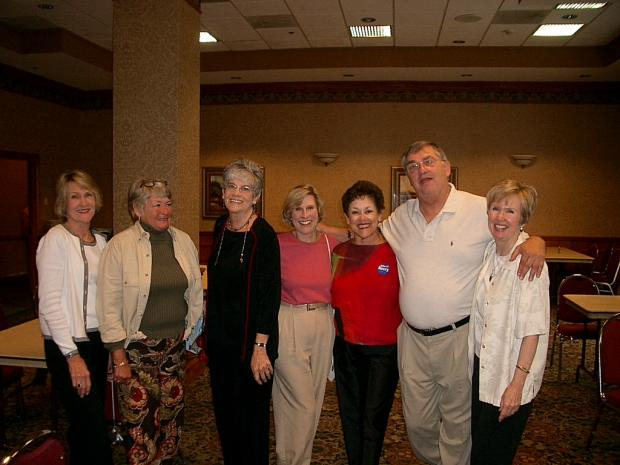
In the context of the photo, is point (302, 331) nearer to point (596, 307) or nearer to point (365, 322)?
point (365, 322)

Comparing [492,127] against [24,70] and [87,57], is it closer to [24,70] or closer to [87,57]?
[87,57]

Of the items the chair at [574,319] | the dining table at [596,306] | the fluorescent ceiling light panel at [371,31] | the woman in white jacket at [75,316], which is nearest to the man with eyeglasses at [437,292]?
the woman in white jacket at [75,316]

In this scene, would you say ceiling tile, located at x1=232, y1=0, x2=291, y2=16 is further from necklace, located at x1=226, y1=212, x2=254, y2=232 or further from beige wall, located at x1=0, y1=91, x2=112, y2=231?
beige wall, located at x1=0, y1=91, x2=112, y2=231

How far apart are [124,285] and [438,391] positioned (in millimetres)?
1658

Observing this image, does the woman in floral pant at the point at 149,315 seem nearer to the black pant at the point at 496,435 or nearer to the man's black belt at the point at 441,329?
the man's black belt at the point at 441,329

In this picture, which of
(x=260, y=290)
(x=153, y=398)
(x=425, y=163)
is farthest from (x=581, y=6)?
(x=153, y=398)

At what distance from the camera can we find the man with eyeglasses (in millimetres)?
2561

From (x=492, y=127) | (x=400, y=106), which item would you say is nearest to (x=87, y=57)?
(x=400, y=106)

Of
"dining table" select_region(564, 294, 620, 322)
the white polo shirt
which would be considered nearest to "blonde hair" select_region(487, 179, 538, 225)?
the white polo shirt

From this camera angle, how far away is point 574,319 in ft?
16.5

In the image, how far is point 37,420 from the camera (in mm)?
3785

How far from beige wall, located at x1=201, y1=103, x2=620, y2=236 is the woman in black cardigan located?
7.53 m

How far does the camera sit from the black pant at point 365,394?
106 inches

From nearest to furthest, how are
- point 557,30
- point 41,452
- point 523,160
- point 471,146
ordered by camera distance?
point 41,452, point 557,30, point 523,160, point 471,146
